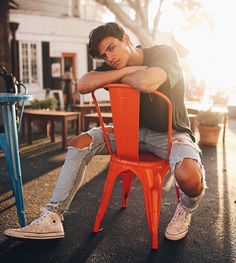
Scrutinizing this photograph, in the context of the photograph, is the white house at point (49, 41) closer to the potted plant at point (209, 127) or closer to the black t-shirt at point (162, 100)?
the potted plant at point (209, 127)

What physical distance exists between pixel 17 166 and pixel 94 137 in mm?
615

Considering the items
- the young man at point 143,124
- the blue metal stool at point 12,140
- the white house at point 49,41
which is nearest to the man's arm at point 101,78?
the young man at point 143,124

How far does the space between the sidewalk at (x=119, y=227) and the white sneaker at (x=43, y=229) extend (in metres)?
0.08

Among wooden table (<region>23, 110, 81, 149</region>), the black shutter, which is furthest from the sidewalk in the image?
the black shutter

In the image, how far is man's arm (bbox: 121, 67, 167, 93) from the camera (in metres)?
2.24

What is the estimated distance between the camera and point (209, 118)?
21.8 feet

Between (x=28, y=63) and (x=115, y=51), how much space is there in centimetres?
1363

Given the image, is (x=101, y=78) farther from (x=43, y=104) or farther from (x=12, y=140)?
(x=43, y=104)

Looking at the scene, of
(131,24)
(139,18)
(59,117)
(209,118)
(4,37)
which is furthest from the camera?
(4,37)

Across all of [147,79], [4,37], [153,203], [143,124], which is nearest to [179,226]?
[153,203]

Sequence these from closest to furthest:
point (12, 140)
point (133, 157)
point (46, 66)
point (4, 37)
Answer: point (133, 157)
point (12, 140)
point (4, 37)
point (46, 66)

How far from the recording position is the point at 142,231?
274 cm

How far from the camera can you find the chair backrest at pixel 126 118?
235cm

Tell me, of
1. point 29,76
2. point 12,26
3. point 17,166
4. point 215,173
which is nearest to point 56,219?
point 17,166
